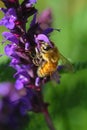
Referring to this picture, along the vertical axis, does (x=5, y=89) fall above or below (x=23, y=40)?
below

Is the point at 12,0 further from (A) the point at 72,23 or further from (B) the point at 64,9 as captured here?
(B) the point at 64,9

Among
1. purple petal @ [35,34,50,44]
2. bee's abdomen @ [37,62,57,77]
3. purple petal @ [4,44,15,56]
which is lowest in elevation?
bee's abdomen @ [37,62,57,77]

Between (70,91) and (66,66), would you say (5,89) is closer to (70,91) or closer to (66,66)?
(70,91)

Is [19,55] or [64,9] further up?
[19,55]

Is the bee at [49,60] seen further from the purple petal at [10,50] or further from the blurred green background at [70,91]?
the blurred green background at [70,91]

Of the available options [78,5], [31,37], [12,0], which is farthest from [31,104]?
[78,5]

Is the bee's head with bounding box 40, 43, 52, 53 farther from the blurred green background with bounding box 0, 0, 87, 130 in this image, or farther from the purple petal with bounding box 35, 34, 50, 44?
the blurred green background with bounding box 0, 0, 87, 130

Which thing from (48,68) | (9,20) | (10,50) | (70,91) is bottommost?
(70,91)

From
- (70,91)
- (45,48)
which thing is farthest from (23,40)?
(70,91)

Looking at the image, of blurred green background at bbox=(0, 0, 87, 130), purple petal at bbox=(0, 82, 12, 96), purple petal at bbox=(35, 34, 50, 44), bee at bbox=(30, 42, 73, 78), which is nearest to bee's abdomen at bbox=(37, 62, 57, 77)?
bee at bbox=(30, 42, 73, 78)

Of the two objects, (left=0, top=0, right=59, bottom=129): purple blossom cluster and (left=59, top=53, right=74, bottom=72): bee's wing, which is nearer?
(left=0, top=0, right=59, bottom=129): purple blossom cluster

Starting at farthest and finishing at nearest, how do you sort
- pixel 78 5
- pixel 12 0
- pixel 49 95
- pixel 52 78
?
pixel 78 5 → pixel 49 95 → pixel 52 78 → pixel 12 0
